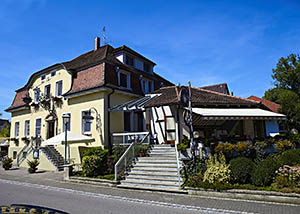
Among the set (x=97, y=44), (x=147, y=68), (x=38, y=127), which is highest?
(x=97, y=44)

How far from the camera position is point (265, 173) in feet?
30.1

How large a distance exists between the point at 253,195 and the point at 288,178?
5.50ft

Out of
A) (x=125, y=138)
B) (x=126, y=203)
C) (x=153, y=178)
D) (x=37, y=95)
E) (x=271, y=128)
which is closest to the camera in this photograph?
(x=126, y=203)

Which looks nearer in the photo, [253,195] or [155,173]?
[253,195]

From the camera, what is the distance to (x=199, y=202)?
27.7ft

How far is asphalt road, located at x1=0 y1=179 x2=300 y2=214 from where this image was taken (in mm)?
7523

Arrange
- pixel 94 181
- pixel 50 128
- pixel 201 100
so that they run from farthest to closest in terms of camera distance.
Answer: pixel 50 128 → pixel 201 100 → pixel 94 181

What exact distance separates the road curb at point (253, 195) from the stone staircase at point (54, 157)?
1251 cm

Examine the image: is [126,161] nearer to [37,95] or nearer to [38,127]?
[38,127]

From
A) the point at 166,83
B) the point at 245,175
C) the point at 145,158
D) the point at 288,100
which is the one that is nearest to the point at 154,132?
the point at 145,158

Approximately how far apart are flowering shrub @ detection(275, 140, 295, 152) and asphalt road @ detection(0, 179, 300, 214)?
620 centimetres

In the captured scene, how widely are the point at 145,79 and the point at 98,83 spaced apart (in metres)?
6.68

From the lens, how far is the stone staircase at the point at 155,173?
10633 millimetres

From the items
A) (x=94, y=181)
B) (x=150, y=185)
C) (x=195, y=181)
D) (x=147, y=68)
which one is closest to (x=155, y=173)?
(x=150, y=185)
